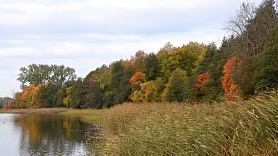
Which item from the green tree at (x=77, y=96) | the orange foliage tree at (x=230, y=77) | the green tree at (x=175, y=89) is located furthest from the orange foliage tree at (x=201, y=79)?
the green tree at (x=77, y=96)

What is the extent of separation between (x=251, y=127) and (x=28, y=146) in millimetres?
19075

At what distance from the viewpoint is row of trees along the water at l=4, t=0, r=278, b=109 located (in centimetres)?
3253

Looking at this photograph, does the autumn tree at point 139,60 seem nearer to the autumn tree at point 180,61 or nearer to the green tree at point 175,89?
the autumn tree at point 180,61

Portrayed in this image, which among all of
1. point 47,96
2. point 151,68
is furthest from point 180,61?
point 47,96

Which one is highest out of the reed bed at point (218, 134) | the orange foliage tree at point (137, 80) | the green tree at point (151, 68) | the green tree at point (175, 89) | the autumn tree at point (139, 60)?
the autumn tree at point (139, 60)

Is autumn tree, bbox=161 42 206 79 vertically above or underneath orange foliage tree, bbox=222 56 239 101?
above

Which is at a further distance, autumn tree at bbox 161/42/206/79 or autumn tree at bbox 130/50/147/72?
autumn tree at bbox 130/50/147/72

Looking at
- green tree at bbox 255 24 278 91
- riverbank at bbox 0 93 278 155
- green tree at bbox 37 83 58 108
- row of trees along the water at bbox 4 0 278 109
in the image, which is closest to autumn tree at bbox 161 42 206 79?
row of trees along the water at bbox 4 0 278 109

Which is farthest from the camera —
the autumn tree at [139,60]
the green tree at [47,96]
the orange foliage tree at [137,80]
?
the green tree at [47,96]

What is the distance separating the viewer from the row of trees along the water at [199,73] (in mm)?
32531

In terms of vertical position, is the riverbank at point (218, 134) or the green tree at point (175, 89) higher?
the green tree at point (175, 89)

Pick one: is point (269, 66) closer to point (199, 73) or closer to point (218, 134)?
point (199, 73)

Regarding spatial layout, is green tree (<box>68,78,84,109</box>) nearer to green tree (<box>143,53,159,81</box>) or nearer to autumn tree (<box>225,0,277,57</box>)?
green tree (<box>143,53,159,81</box>)

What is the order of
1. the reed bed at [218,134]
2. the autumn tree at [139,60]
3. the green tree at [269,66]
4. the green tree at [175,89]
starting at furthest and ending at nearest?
the autumn tree at [139,60]
the green tree at [175,89]
the green tree at [269,66]
the reed bed at [218,134]
